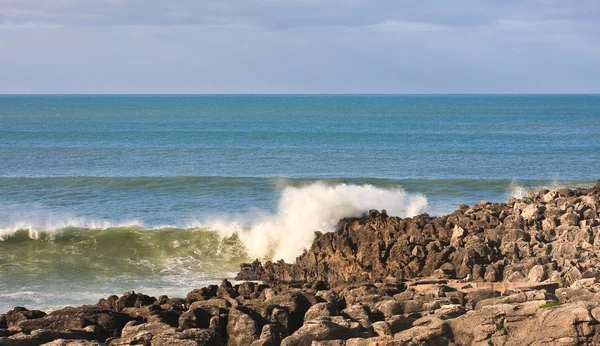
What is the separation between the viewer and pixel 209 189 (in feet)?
158

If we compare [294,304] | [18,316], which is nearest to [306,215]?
[294,304]

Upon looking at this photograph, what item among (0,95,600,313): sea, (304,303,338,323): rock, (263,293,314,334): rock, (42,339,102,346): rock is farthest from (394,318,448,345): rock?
(0,95,600,313): sea

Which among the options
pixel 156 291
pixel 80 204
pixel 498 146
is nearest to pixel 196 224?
pixel 80 204

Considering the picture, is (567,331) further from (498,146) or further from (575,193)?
(498,146)

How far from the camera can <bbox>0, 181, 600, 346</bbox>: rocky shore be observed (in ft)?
51.6

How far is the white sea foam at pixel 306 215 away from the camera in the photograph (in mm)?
31688

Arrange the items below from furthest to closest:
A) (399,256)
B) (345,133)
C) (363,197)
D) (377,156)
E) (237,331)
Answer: (345,133), (377,156), (363,197), (399,256), (237,331)

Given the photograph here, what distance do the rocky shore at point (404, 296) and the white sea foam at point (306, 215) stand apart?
8.03ft

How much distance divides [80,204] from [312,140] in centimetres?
3845

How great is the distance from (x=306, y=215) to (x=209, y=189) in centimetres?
1598

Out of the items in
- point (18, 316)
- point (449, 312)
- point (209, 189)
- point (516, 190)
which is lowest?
point (516, 190)

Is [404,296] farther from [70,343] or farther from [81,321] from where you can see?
[70,343]

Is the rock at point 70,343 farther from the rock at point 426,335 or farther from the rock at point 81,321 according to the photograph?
the rock at point 426,335

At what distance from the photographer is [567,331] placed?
15.0 metres
